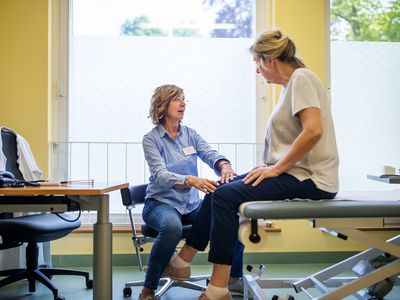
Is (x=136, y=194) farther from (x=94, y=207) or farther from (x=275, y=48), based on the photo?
(x=275, y=48)

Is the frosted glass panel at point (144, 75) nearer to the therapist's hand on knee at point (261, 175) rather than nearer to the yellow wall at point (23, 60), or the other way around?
the yellow wall at point (23, 60)

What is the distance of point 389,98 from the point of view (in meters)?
3.55

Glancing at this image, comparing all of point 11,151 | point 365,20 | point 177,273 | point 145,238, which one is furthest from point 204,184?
point 365,20


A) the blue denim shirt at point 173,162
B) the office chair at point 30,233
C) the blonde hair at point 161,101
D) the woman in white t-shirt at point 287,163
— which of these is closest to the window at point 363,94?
the blue denim shirt at point 173,162

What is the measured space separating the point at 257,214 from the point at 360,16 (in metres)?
2.61

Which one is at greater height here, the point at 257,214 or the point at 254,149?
the point at 254,149

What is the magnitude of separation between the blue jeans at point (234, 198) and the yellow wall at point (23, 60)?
6.28ft

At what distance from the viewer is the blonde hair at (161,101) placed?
8.50ft

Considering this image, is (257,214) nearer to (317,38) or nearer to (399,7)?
(317,38)

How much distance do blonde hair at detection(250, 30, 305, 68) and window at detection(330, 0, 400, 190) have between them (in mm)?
1681

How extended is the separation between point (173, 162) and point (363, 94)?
1848 millimetres

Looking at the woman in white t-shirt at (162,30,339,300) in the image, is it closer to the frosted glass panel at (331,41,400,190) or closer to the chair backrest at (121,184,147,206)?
the chair backrest at (121,184,147,206)

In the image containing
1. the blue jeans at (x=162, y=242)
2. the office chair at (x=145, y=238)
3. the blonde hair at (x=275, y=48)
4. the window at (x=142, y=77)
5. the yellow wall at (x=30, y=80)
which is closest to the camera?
the blonde hair at (x=275, y=48)

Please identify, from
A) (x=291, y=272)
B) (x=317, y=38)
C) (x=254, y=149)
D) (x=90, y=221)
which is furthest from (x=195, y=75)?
(x=291, y=272)
